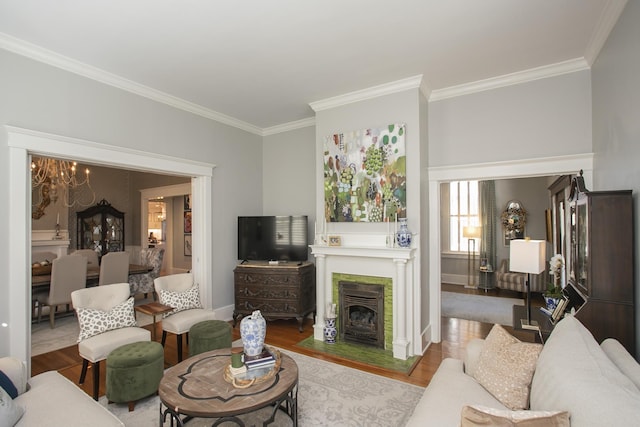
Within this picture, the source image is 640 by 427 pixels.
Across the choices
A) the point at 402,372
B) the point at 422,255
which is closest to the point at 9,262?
the point at 402,372

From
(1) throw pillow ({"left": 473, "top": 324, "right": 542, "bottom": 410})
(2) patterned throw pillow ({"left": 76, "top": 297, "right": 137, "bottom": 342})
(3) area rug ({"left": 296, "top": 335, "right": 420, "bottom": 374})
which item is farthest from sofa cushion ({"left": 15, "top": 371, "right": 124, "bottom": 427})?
(3) area rug ({"left": 296, "top": 335, "right": 420, "bottom": 374})

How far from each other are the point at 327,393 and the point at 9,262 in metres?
2.95

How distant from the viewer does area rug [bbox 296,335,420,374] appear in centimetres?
337

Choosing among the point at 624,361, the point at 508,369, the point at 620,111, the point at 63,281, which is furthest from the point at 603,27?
the point at 63,281

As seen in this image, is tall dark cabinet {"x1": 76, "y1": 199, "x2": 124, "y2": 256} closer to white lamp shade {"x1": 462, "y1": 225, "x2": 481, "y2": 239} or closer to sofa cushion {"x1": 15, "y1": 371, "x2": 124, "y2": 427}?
sofa cushion {"x1": 15, "y1": 371, "x2": 124, "y2": 427}

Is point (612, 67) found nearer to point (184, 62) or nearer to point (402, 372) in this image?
point (402, 372)

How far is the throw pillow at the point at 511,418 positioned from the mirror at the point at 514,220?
681 cm

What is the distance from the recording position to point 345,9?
2430mm

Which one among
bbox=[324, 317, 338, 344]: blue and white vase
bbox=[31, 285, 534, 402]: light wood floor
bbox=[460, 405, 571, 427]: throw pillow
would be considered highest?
bbox=[460, 405, 571, 427]: throw pillow

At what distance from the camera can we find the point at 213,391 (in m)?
2.04

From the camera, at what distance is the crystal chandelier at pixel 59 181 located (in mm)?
5837

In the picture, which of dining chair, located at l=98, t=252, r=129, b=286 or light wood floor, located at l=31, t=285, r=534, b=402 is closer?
light wood floor, located at l=31, t=285, r=534, b=402

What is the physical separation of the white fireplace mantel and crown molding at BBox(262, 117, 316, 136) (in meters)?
1.99

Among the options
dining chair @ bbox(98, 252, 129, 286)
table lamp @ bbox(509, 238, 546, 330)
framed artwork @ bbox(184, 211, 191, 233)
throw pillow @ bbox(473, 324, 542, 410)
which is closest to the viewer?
throw pillow @ bbox(473, 324, 542, 410)
